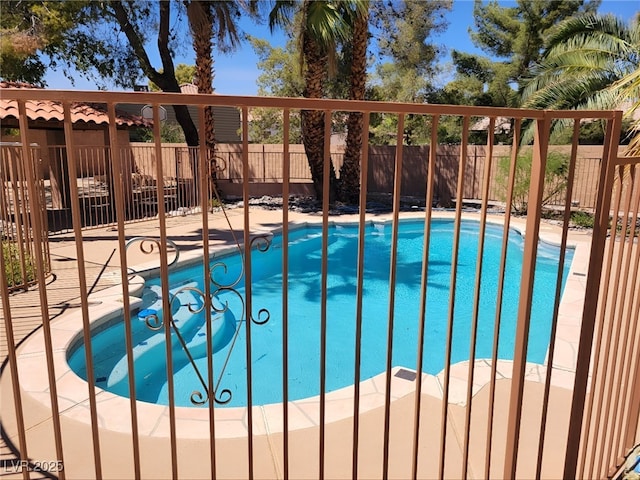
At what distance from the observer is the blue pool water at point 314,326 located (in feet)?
16.2

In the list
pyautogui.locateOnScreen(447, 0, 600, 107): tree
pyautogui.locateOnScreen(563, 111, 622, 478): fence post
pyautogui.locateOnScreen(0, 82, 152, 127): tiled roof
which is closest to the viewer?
pyautogui.locateOnScreen(563, 111, 622, 478): fence post

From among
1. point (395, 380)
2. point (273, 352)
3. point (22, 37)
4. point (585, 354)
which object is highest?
point (22, 37)

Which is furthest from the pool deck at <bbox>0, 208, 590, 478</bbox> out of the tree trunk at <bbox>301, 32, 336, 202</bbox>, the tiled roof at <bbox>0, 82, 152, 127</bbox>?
the tree trunk at <bbox>301, 32, 336, 202</bbox>

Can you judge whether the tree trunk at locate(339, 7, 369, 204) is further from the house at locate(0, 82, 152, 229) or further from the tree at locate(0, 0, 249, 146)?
the house at locate(0, 82, 152, 229)

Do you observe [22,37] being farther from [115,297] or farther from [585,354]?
[585,354]

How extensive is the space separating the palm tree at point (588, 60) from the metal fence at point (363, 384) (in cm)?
772

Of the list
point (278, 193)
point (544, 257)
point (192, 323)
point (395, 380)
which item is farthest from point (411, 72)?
point (395, 380)

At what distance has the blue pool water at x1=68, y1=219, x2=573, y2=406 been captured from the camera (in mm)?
4938

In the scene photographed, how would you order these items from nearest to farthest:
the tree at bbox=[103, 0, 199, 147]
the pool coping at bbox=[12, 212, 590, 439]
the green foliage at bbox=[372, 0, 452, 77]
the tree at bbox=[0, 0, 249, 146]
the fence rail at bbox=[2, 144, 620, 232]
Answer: the pool coping at bbox=[12, 212, 590, 439] → the fence rail at bbox=[2, 144, 620, 232] → the tree at bbox=[0, 0, 249, 146] → the tree at bbox=[103, 0, 199, 147] → the green foliage at bbox=[372, 0, 452, 77]

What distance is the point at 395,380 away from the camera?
368cm

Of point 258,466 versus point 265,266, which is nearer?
point 258,466

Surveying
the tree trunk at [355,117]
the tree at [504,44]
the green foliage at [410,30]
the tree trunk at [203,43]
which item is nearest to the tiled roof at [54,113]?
the tree trunk at [203,43]

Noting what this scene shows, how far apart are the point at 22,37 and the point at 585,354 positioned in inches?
678

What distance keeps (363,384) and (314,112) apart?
11.1 meters
